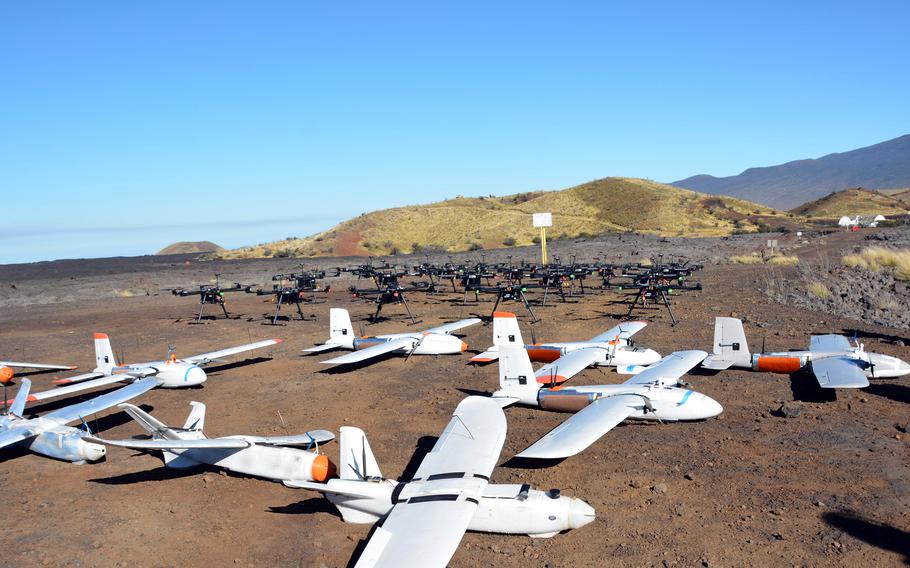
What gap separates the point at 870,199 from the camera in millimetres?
144750

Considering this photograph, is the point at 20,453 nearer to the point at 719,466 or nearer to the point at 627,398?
the point at 627,398

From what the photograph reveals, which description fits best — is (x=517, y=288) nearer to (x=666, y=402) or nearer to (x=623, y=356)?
(x=623, y=356)

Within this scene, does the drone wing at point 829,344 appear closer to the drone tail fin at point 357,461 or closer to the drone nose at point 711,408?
the drone nose at point 711,408

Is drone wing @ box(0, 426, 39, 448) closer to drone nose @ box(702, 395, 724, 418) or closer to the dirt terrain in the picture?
the dirt terrain

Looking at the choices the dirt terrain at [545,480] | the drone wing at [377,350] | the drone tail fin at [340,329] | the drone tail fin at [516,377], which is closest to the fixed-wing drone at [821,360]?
the dirt terrain at [545,480]

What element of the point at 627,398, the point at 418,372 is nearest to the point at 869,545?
the point at 627,398

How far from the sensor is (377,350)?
28.8 m

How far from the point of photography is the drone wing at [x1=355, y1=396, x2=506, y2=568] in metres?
10.2

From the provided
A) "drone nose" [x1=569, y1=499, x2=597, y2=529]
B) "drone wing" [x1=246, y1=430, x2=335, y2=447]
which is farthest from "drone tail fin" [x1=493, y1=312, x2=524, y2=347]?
"drone nose" [x1=569, y1=499, x2=597, y2=529]

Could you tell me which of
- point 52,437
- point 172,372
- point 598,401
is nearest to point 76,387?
point 172,372

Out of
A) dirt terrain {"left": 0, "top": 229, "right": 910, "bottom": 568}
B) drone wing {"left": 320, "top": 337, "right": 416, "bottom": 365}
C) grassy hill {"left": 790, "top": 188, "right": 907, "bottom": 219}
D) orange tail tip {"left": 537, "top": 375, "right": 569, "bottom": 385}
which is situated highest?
grassy hill {"left": 790, "top": 188, "right": 907, "bottom": 219}

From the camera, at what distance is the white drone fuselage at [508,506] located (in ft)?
41.5

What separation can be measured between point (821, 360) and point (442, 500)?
18714 mm

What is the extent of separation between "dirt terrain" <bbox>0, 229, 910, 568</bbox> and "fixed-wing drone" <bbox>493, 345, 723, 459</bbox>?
2.24 feet
